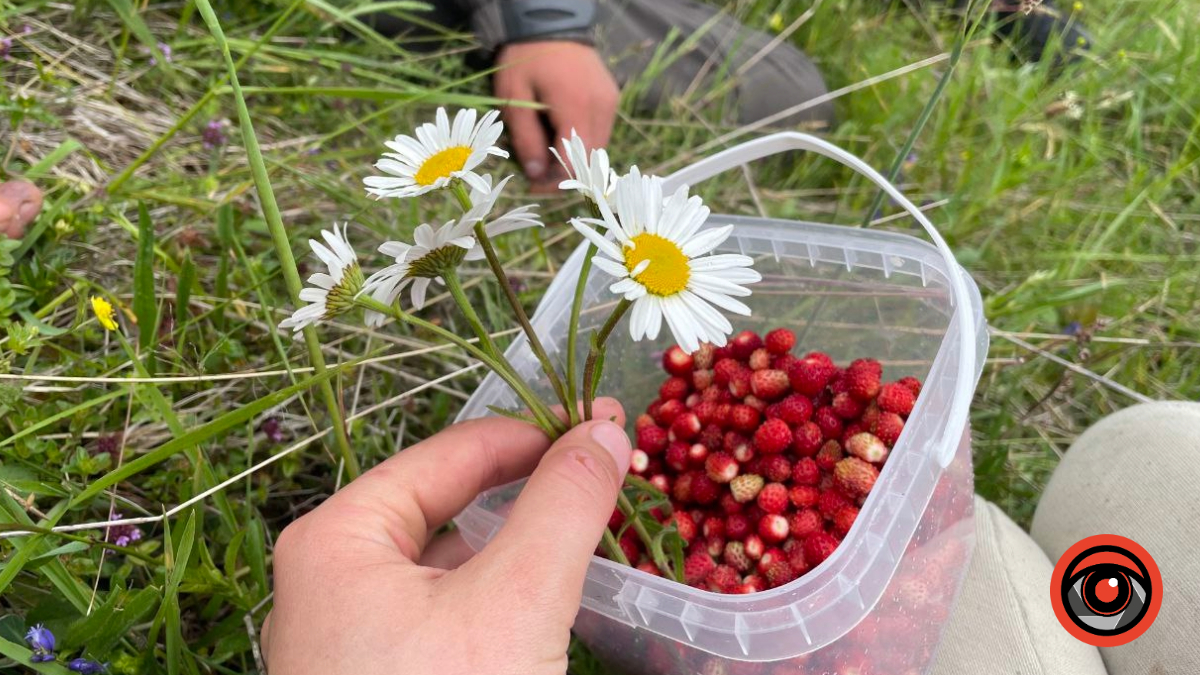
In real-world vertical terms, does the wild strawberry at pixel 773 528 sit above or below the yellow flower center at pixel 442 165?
below

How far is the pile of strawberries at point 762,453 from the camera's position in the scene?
2.73ft

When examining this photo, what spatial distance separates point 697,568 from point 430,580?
331 mm

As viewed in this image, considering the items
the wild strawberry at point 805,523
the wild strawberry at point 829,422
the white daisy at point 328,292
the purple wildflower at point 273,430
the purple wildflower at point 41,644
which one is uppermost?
the white daisy at point 328,292

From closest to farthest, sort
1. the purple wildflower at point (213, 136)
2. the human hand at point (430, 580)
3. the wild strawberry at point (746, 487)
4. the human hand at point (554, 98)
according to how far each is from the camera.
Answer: the human hand at point (430, 580)
the wild strawberry at point (746, 487)
the purple wildflower at point (213, 136)
the human hand at point (554, 98)

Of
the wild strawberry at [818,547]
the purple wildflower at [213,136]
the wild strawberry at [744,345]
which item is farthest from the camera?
the purple wildflower at [213,136]

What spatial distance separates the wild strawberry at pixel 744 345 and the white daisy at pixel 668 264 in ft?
1.34

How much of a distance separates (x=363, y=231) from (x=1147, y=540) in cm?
98

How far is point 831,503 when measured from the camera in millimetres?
840

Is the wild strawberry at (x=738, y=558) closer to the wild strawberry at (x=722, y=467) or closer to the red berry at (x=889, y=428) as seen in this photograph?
the wild strawberry at (x=722, y=467)

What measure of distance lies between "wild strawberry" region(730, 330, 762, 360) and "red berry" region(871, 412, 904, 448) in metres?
0.19

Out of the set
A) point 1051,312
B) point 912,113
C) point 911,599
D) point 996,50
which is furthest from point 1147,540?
point 996,50

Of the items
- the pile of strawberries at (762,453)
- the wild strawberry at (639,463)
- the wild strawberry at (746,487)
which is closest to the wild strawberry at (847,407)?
the pile of strawberries at (762,453)

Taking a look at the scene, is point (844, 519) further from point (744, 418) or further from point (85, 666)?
point (85, 666)

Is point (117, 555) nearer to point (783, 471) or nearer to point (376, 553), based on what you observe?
point (376, 553)
